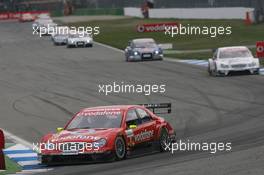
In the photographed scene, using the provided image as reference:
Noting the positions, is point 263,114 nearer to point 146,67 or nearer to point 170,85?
point 170,85

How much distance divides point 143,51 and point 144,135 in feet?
99.1

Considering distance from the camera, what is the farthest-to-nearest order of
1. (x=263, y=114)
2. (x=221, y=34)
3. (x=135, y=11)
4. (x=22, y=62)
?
(x=135, y=11) → (x=221, y=34) → (x=22, y=62) → (x=263, y=114)

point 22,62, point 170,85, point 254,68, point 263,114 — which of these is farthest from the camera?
point 22,62

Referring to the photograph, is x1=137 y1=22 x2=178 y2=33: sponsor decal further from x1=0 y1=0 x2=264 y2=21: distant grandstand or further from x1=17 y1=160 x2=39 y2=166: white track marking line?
x1=17 y1=160 x2=39 y2=166: white track marking line

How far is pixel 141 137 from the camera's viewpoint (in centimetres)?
1806

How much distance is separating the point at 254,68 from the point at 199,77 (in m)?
2.18

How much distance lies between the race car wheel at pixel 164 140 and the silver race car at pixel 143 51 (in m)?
29.4

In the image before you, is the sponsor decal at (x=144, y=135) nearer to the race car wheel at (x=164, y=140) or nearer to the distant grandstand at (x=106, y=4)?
the race car wheel at (x=164, y=140)

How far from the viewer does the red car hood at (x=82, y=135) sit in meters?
17.0

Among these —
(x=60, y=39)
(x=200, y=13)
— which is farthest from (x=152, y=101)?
(x=200, y=13)

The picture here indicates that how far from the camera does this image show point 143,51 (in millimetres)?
48250

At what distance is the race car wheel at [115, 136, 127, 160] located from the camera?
55.9 feet

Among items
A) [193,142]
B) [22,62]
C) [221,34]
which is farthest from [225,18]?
[193,142]

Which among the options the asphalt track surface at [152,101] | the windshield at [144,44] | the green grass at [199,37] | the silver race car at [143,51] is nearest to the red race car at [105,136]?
the asphalt track surface at [152,101]
